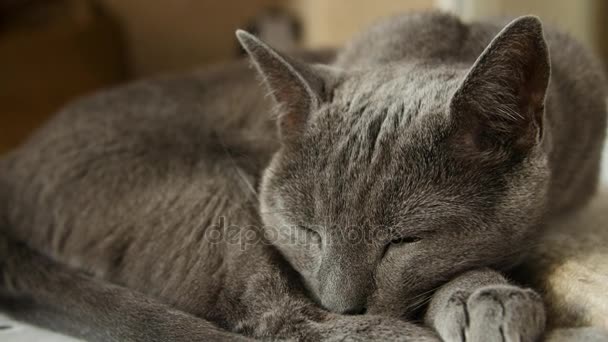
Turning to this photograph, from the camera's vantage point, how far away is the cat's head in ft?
3.49

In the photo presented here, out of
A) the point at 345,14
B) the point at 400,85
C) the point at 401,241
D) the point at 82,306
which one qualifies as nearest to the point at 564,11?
the point at 345,14

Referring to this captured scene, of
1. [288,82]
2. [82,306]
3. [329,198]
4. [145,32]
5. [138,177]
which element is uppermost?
[288,82]

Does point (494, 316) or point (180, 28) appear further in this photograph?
point (180, 28)

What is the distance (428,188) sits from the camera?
108 cm

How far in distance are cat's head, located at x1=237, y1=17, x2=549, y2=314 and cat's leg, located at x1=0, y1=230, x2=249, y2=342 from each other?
0.22 metres

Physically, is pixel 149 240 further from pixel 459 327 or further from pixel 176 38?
pixel 176 38

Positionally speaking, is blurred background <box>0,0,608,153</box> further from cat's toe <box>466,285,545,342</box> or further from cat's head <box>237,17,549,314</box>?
cat's toe <box>466,285,545,342</box>

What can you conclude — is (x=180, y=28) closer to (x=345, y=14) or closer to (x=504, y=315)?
(x=345, y=14)

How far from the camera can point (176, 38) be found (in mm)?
3840

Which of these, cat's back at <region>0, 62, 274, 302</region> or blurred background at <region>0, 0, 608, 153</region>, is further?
blurred background at <region>0, 0, 608, 153</region>

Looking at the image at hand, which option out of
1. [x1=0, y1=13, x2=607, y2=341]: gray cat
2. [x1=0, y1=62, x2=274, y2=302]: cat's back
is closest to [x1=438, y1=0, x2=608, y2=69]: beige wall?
[x1=0, y1=13, x2=607, y2=341]: gray cat

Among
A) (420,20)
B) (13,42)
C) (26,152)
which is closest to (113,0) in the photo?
(13,42)

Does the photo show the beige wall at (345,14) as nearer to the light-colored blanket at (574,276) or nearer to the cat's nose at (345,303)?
the light-colored blanket at (574,276)

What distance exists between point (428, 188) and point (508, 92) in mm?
193
